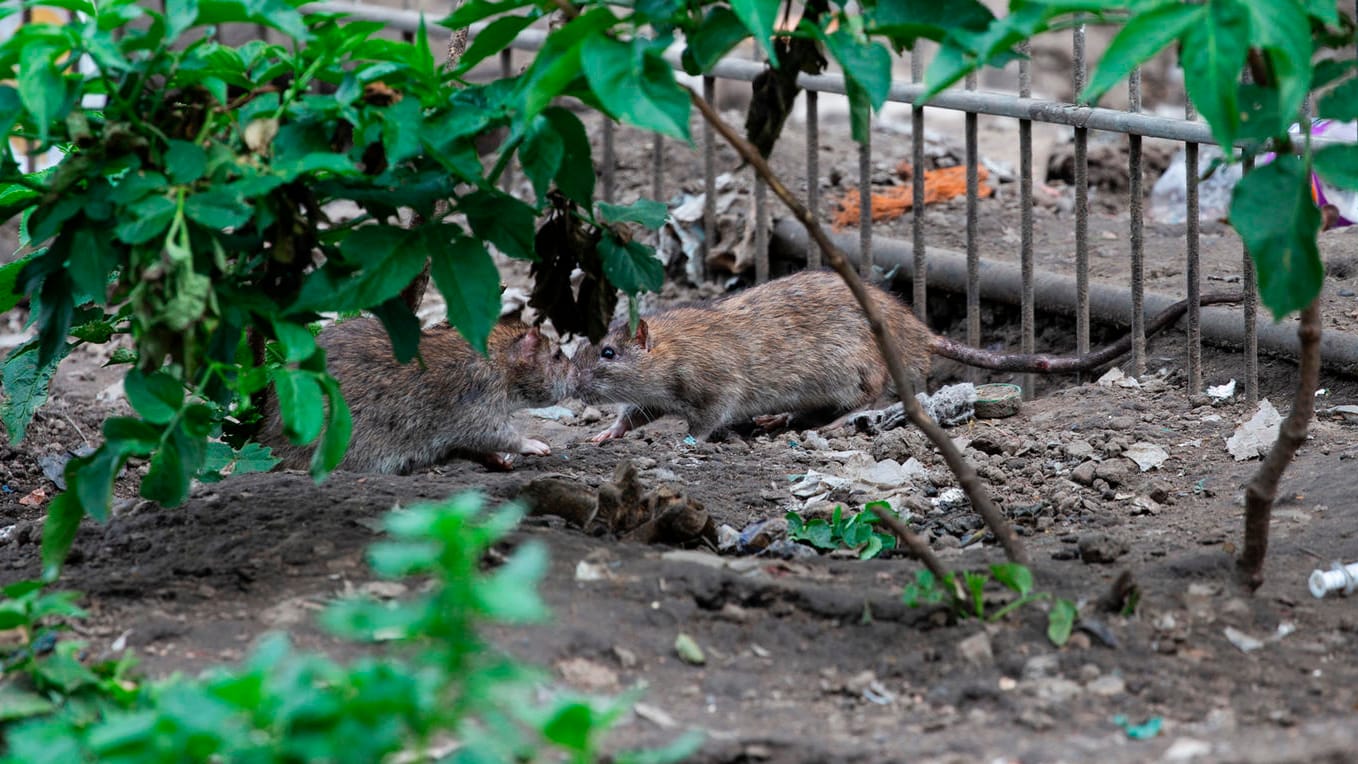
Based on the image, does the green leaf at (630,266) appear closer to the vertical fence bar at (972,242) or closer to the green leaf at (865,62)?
the green leaf at (865,62)

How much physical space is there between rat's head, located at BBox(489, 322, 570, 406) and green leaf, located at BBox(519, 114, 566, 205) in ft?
11.3

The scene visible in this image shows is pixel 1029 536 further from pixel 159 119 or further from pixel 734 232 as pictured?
pixel 734 232

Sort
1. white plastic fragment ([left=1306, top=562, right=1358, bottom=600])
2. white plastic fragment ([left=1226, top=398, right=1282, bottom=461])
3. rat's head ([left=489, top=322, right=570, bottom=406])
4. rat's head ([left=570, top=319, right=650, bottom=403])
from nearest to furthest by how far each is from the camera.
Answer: white plastic fragment ([left=1306, top=562, right=1358, bottom=600])
white plastic fragment ([left=1226, top=398, right=1282, bottom=461])
rat's head ([left=489, top=322, right=570, bottom=406])
rat's head ([left=570, top=319, right=650, bottom=403])

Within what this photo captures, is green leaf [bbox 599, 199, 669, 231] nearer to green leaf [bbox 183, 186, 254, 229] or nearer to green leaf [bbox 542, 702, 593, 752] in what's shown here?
green leaf [bbox 183, 186, 254, 229]

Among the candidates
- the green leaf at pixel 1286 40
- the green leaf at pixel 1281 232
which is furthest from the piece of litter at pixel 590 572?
the green leaf at pixel 1286 40

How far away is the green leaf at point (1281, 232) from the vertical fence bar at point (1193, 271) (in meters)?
3.01

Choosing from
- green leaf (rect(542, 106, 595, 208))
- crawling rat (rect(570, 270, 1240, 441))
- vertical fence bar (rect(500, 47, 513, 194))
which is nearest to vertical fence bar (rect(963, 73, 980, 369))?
crawling rat (rect(570, 270, 1240, 441))

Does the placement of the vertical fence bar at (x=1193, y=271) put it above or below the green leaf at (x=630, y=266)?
below

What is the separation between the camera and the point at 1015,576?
3.26 meters

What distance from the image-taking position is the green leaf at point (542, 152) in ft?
10.1

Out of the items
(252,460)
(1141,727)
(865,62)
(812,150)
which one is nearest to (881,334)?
(865,62)

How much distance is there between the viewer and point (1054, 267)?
7.35m

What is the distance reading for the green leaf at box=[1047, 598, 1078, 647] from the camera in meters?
3.14

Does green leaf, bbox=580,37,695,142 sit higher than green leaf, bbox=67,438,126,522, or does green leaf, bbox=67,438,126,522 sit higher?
green leaf, bbox=580,37,695,142
